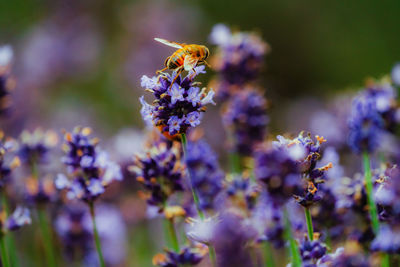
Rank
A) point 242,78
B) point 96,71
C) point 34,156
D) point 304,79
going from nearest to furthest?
point 34,156
point 242,78
point 96,71
point 304,79

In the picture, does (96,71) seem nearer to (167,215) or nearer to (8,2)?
(8,2)

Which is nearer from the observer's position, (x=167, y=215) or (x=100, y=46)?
(x=167, y=215)

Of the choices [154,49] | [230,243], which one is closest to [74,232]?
[230,243]

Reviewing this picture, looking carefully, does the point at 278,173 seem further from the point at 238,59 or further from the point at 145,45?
the point at 145,45

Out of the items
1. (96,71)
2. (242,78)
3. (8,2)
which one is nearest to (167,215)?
(242,78)

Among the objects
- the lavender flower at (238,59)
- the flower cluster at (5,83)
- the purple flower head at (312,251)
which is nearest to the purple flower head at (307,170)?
the purple flower head at (312,251)
